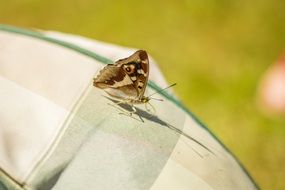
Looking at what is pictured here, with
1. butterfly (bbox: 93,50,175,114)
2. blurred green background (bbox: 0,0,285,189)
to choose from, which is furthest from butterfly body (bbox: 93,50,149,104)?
blurred green background (bbox: 0,0,285,189)

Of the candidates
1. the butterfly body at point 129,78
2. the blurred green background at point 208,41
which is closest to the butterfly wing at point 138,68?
the butterfly body at point 129,78

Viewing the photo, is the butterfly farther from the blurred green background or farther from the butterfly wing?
the blurred green background

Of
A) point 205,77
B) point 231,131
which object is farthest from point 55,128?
point 205,77

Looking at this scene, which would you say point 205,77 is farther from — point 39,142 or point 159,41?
point 39,142

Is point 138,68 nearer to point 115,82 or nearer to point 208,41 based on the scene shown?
point 115,82

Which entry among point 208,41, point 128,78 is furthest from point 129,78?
point 208,41

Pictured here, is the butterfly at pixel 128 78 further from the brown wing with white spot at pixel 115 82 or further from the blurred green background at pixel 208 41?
the blurred green background at pixel 208 41
